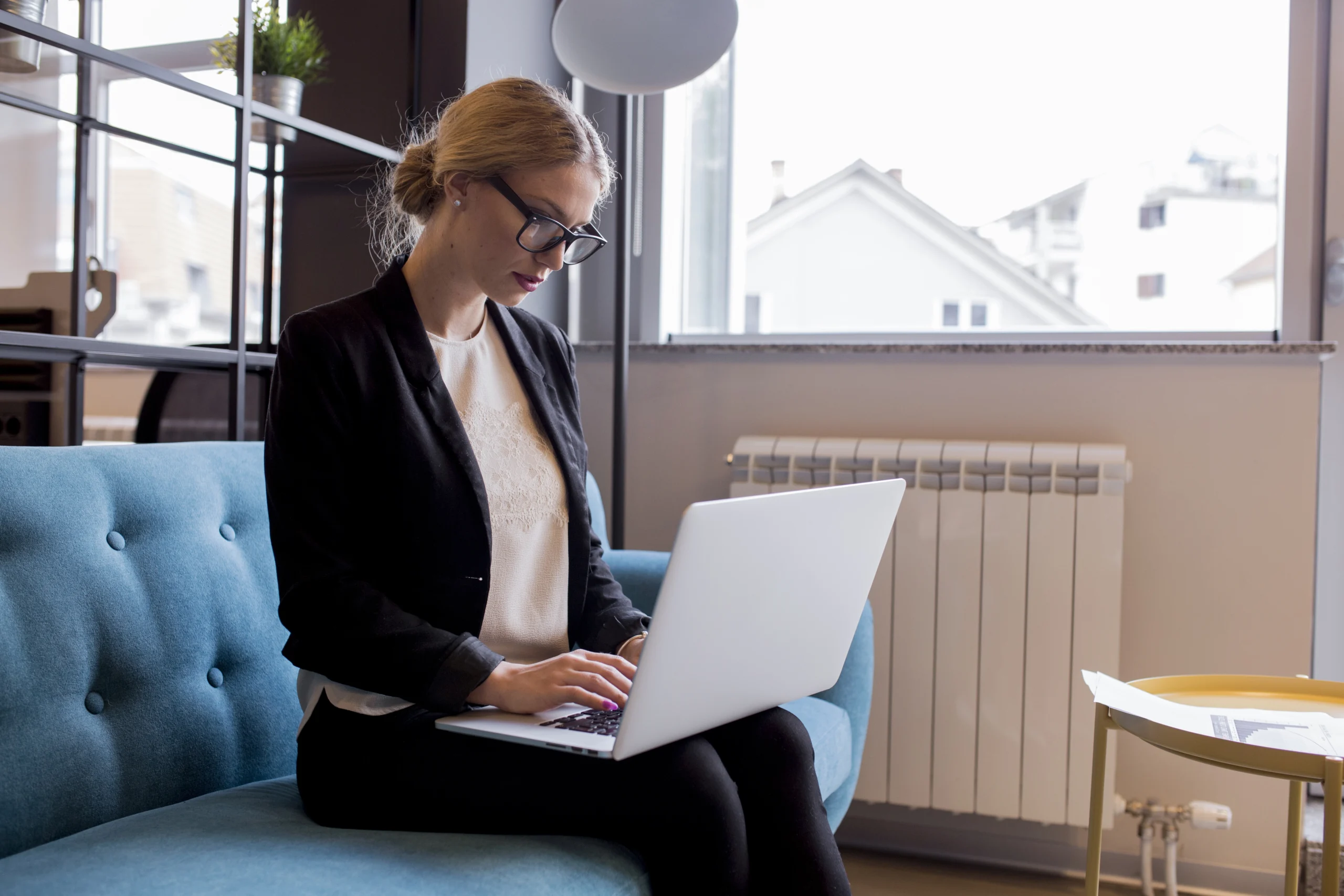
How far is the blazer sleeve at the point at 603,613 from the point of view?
1303 mm

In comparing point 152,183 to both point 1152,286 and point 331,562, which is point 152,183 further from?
point 1152,286

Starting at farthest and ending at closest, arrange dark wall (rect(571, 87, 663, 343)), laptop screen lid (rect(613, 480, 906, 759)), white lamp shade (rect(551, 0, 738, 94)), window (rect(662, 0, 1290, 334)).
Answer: dark wall (rect(571, 87, 663, 343))
window (rect(662, 0, 1290, 334))
white lamp shade (rect(551, 0, 738, 94))
laptop screen lid (rect(613, 480, 906, 759))

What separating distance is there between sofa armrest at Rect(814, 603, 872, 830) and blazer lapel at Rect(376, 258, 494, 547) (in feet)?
2.28

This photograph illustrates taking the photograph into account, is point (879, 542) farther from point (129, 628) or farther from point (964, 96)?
point (964, 96)

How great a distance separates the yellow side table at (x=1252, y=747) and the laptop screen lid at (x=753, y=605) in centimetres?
31

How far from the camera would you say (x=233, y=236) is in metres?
1.63

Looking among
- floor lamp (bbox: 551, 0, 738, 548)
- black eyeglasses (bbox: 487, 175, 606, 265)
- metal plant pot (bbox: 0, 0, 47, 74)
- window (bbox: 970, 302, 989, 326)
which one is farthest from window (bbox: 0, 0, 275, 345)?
window (bbox: 970, 302, 989, 326)

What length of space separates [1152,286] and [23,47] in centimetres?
200

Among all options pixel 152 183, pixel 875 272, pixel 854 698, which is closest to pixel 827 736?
pixel 854 698

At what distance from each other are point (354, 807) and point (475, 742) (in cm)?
14

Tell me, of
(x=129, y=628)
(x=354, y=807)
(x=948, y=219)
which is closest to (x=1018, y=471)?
(x=948, y=219)

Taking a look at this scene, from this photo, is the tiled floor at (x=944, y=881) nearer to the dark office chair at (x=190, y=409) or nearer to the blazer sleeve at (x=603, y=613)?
the blazer sleeve at (x=603, y=613)

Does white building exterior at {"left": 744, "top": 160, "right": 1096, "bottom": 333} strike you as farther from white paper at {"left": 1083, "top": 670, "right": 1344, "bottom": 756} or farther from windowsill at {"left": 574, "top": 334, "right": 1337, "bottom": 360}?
white paper at {"left": 1083, "top": 670, "right": 1344, "bottom": 756}

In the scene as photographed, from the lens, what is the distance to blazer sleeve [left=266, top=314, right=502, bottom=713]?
1.05 metres
